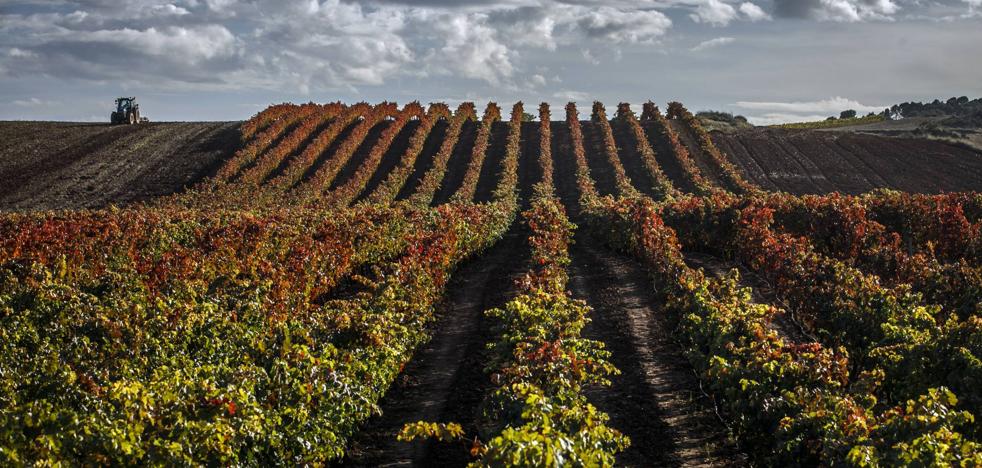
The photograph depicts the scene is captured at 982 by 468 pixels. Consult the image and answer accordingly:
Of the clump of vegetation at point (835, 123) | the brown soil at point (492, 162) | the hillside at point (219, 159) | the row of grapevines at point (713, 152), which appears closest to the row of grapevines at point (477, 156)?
the brown soil at point (492, 162)

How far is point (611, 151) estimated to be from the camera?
61.1 metres

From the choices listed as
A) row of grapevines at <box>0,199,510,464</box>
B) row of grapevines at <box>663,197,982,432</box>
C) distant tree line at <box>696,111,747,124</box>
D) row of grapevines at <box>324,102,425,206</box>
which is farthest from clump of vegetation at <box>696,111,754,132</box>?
row of grapevines at <box>0,199,510,464</box>

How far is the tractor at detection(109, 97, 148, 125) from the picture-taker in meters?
74.8

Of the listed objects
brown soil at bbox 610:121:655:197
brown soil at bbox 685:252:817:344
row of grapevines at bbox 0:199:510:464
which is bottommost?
brown soil at bbox 685:252:817:344

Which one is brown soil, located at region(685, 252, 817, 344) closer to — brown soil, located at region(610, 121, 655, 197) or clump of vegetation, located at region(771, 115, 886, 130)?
brown soil, located at region(610, 121, 655, 197)

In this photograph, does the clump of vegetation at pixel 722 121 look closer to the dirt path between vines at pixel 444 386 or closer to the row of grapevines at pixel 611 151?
the row of grapevines at pixel 611 151

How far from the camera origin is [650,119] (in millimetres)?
74125

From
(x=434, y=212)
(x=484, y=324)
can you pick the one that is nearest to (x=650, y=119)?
(x=434, y=212)

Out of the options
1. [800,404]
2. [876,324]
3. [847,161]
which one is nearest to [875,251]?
[876,324]

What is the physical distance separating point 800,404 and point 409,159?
156 feet

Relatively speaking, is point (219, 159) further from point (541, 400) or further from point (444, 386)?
point (541, 400)

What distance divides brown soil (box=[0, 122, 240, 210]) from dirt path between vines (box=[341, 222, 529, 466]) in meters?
31.0

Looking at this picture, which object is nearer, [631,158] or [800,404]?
[800,404]

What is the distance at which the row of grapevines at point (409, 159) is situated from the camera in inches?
1878
